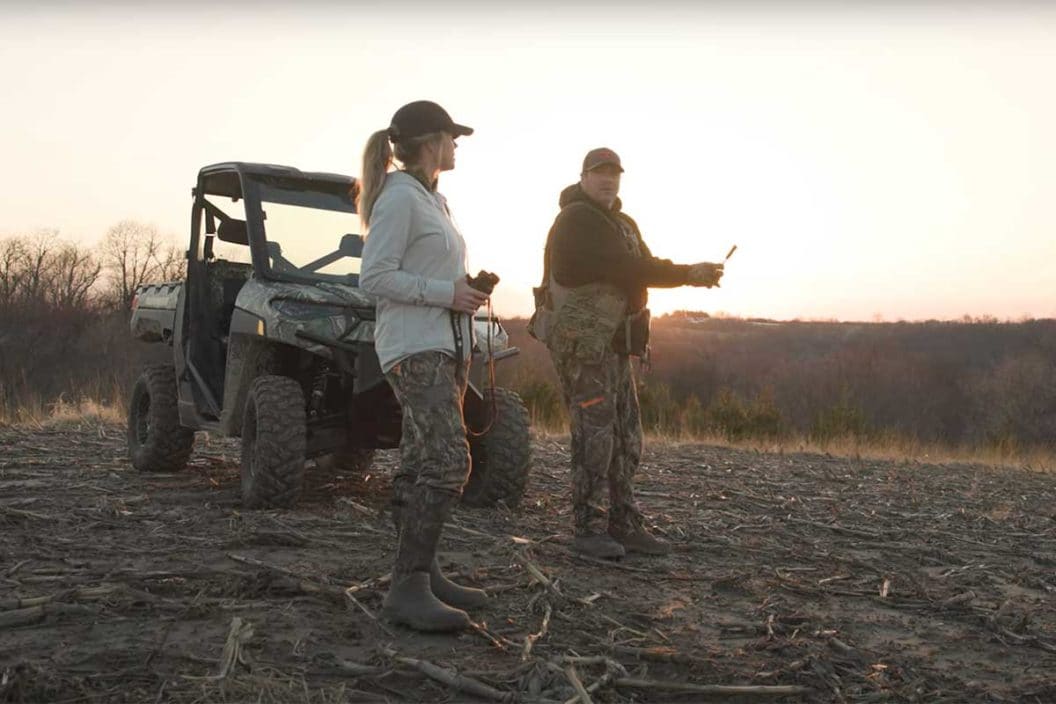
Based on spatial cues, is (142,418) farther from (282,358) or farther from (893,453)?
(893,453)

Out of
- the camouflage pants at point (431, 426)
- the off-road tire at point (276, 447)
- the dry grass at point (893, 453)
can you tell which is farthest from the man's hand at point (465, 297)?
the dry grass at point (893, 453)

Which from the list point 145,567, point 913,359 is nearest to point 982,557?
point 145,567

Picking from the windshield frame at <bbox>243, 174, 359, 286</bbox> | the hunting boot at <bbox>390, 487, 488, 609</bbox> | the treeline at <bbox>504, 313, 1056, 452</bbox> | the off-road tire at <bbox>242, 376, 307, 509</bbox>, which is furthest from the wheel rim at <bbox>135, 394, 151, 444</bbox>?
the treeline at <bbox>504, 313, 1056, 452</bbox>

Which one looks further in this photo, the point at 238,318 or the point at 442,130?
the point at 238,318

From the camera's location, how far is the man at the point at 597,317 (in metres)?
5.44

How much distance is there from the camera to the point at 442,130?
410 cm

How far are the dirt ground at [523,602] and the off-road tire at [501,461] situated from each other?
7.1 inches

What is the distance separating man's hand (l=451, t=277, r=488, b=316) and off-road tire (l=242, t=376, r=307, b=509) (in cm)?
251

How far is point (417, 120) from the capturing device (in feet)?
13.3

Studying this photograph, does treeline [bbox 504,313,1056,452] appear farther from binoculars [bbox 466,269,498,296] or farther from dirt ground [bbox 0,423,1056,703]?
binoculars [bbox 466,269,498,296]

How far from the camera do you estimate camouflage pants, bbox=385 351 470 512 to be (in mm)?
3947

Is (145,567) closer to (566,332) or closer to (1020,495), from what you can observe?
(566,332)

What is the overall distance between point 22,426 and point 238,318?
6.08m

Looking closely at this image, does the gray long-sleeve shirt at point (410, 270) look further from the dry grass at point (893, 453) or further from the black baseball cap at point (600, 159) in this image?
the dry grass at point (893, 453)
